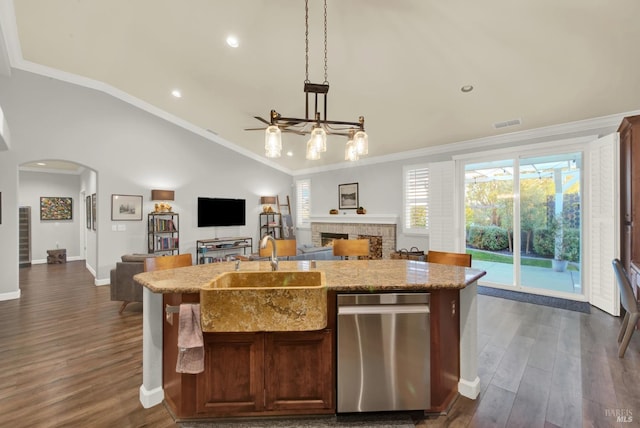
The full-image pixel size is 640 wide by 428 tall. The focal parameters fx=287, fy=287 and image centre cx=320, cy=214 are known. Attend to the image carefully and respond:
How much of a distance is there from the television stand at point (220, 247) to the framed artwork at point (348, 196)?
2.68 m

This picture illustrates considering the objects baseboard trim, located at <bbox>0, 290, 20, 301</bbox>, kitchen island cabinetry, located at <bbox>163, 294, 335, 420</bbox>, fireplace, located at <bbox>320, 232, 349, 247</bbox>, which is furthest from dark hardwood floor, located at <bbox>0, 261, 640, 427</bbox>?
fireplace, located at <bbox>320, 232, 349, 247</bbox>

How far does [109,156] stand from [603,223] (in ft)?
26.8

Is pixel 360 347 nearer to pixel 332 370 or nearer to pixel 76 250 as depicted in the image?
pixel 332 370

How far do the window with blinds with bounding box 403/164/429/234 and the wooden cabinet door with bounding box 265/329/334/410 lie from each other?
14.7ft

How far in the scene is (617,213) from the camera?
357 centimetres

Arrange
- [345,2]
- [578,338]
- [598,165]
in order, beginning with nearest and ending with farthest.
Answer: [345,2] → [578,338] → [598,165]

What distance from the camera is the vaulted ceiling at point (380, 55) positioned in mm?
2758

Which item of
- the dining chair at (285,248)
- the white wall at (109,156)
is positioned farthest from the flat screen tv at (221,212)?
the dining chair at (285,248)

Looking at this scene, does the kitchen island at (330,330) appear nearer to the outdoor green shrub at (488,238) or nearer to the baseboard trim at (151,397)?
the baseboard trim at (151,397)

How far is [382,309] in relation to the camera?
5.83 feet

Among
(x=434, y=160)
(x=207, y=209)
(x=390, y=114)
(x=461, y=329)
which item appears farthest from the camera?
(x=207, y=209)

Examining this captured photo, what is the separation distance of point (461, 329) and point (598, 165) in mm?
3591

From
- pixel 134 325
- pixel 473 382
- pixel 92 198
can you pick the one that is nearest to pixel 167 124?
pixel 92 198

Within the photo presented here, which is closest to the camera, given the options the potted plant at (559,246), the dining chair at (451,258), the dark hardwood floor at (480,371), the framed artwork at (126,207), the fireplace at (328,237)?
the dark hardwood floor at (480,371)
